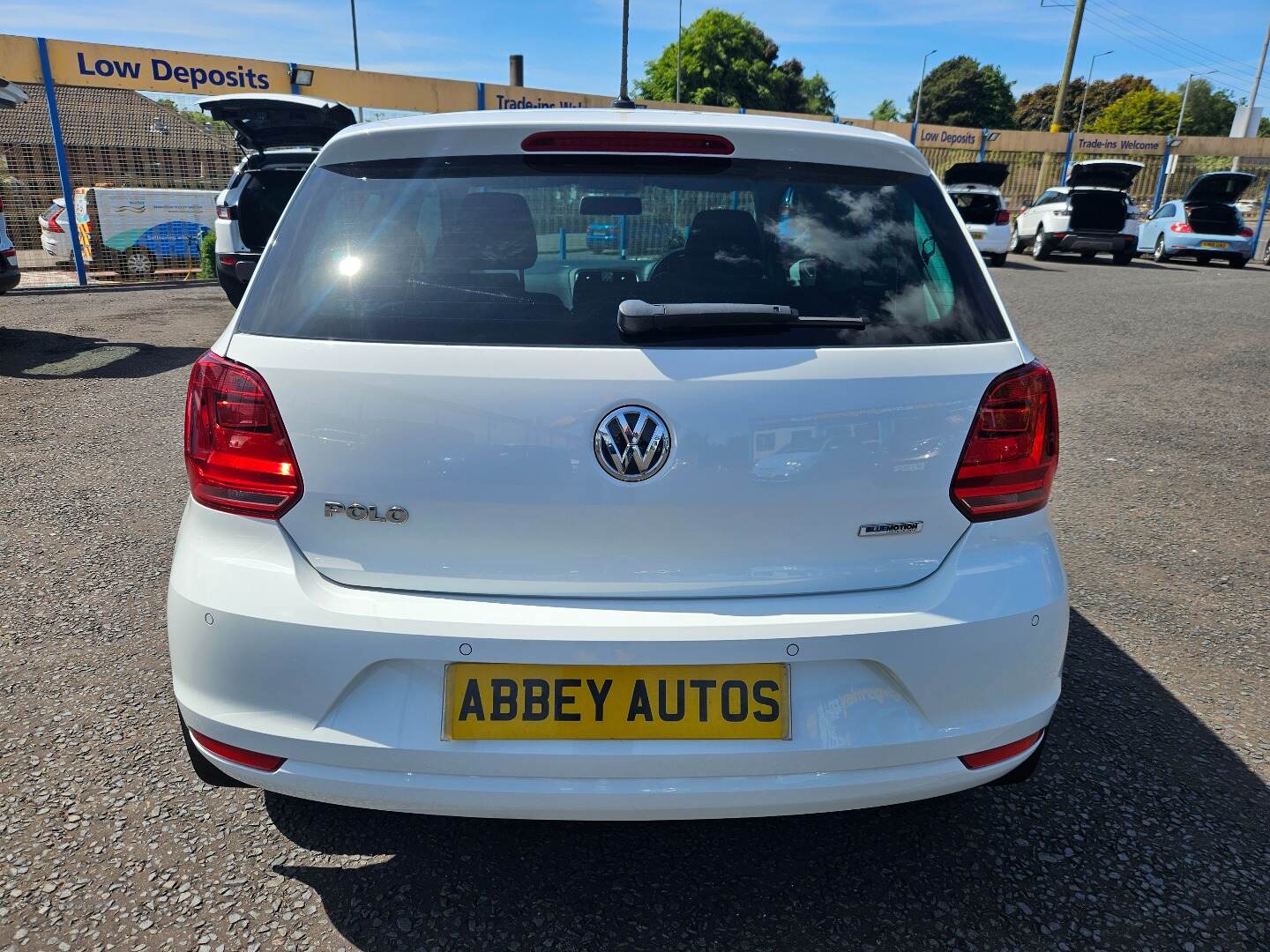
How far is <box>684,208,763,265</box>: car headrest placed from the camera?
1900 mm

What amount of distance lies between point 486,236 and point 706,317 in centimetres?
53

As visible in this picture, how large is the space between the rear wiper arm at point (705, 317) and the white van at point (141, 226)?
1539cm

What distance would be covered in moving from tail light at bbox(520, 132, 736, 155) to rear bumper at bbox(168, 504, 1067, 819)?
0.93 meters

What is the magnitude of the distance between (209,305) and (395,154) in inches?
459

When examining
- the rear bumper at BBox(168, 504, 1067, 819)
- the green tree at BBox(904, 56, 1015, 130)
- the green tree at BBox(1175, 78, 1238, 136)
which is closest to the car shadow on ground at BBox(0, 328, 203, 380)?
the rear bumper at BBox(168, 504, 1067, 819)

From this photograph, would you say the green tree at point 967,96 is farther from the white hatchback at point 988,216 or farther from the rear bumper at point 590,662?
the rear bumper at point 590,662

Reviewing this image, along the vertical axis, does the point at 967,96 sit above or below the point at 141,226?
above

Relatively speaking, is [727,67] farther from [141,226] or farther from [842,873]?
[842,873]

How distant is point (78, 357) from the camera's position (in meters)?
8.34

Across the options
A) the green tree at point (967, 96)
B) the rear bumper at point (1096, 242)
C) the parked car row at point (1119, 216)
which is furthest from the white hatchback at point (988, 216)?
the green tree at point (967, 96)

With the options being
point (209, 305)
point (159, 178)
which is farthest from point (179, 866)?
point (159, 178)

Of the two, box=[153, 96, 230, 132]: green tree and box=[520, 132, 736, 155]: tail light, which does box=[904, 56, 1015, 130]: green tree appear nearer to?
box=[153, 96, 230, 132]: green tree

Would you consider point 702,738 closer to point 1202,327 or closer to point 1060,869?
point 1060,869

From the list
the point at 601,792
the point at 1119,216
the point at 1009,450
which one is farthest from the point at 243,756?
the point at 1119,216
